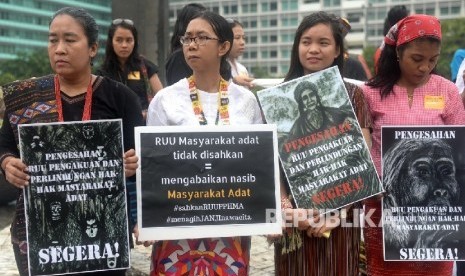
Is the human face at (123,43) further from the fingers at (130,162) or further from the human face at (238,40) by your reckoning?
the fingers at (130,162)

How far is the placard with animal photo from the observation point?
3.03 m

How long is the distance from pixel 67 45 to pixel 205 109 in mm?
736

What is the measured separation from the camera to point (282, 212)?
2.90 metres


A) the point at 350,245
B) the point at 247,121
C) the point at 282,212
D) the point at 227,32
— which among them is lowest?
the point at 350,245

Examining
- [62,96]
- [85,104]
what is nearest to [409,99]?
[85,104]

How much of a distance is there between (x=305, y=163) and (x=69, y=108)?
1.14 metres

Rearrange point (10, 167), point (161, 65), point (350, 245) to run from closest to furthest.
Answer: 1. point (10, 167)
2. point (350, 245)
3. point (161, 65)

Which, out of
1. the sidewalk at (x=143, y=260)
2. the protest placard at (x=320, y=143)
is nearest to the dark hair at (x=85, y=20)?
the protest placard at (x=320, y=143)

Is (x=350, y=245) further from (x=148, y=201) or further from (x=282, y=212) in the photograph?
(x=148, y=201)

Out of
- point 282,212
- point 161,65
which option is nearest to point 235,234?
point 282,212

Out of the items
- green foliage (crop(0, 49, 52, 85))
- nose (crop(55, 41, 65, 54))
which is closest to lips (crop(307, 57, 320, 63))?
nose (crop(55, 41, 65, 54))

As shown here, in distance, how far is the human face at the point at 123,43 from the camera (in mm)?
→ 5406

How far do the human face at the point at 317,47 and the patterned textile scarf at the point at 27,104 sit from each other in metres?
1.27

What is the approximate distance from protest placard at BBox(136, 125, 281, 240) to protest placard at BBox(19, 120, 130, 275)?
121 mm
